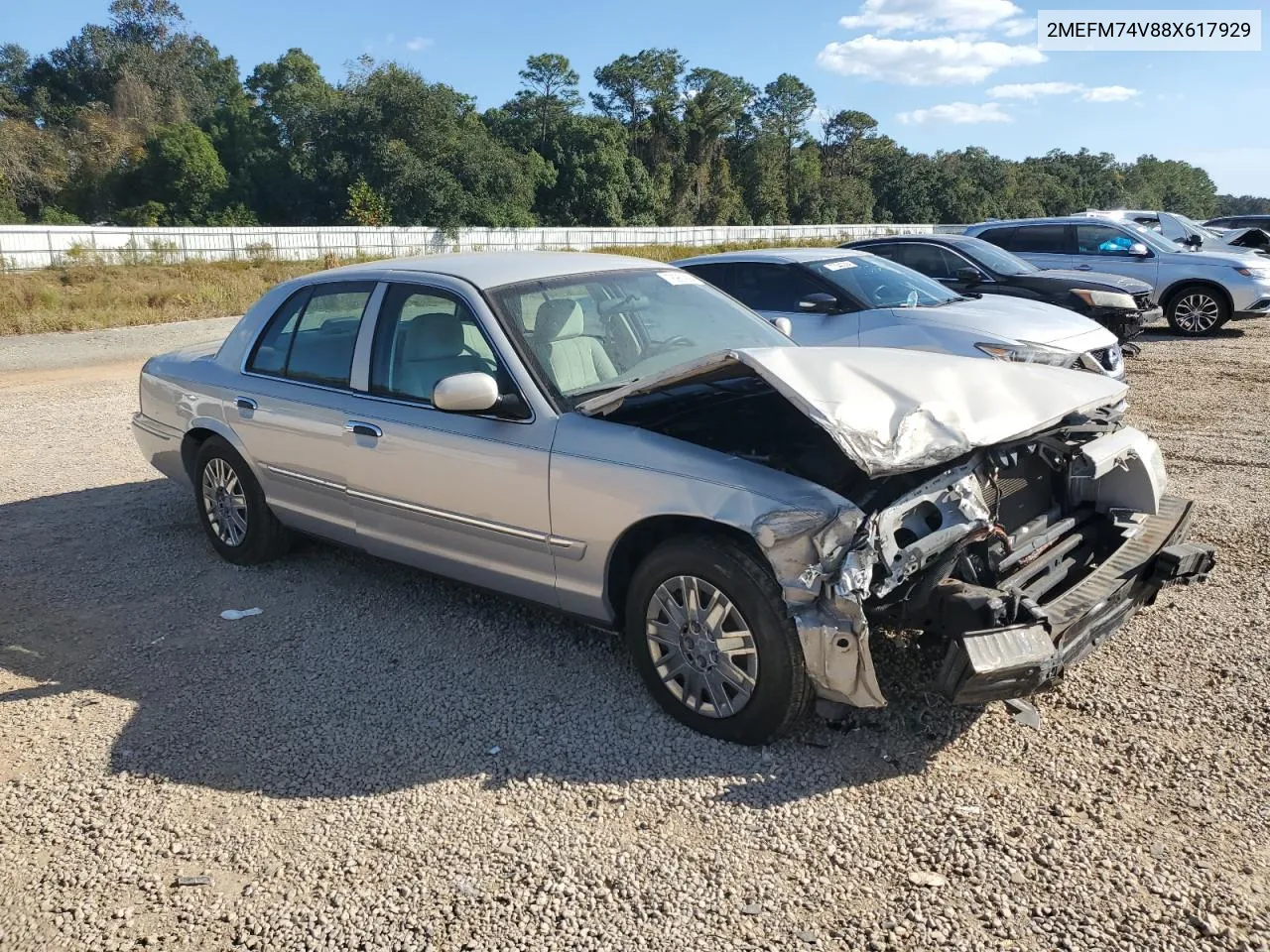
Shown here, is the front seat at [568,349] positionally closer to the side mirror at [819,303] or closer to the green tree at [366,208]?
the side mirror at [819,303]

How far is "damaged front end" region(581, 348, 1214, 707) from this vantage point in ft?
10.6

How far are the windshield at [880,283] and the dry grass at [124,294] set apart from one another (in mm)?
16594

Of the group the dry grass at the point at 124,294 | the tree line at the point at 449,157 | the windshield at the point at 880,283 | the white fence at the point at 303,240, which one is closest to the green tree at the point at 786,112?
the tree line at the point at 449,157

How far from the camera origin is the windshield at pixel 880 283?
28.5 ft

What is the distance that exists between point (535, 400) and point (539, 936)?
208 centimetres

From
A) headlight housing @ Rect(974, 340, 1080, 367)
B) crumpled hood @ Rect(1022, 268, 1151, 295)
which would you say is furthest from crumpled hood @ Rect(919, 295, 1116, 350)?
crumpled hood @ Rect(1022, 268, 1151, 295)

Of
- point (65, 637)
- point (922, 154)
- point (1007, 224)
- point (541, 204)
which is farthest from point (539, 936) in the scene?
point (922, 154)

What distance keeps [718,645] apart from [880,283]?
6201 mm

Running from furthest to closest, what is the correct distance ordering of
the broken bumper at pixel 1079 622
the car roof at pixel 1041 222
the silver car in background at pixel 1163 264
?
the car roof at pixel 1041 222, the silver car in background at pixel 1163 264, the broken bumper at pixel 1079 622

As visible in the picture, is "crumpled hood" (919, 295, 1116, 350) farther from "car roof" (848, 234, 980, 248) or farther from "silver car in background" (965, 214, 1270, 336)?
"silver car in background" (965, 214, 1270, 336)

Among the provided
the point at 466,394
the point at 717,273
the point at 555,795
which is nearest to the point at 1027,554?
the point at 555,795

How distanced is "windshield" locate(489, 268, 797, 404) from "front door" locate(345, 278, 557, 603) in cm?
21

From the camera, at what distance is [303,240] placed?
1820 inches

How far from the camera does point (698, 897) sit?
2.85m
